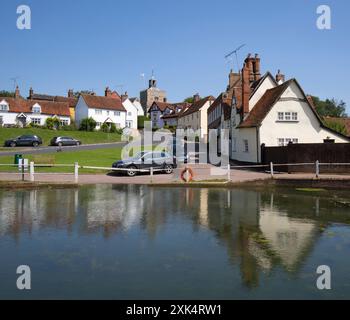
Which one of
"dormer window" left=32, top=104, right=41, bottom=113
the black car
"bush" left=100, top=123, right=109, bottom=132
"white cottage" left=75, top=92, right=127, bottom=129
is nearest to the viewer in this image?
the black car

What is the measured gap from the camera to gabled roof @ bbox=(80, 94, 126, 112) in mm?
78000

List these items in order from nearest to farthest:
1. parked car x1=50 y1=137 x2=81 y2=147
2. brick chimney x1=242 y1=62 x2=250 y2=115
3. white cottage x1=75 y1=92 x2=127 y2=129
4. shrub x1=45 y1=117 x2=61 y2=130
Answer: brick chimney x1=242 y1=62 x2=250 y2=115 → parked car x1=50 y1=137 x2=81 y2=147 → shrub x1=45 y1=117 x2=61 y2=130 → white cottage x1=75 y1=92 x2=127 y2=129

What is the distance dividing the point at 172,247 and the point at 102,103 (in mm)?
73087

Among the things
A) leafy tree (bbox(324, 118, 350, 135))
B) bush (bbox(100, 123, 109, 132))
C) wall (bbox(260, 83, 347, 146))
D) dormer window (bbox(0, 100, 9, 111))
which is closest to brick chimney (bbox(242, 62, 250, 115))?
wall (bbox(260, 83, 347, 146))

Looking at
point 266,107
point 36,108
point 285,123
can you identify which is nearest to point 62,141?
point 36,108

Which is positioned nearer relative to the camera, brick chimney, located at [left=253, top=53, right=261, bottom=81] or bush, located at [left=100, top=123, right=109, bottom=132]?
brick chimney, located at [left=253, top=53, right=261, bottom=81]

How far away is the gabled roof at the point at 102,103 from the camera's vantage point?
7800cm

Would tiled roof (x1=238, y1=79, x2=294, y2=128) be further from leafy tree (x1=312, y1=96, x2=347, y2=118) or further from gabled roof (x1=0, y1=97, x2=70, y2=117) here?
leafy tree (x1=312, y1=96, x2=347, y2=118)

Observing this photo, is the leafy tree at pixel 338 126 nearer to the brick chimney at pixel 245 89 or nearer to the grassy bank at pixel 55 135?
the brick chimney at pixel 245 89

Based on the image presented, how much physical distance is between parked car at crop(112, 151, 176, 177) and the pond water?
10654 millimetres

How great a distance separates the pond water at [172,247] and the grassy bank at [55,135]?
4135 cm
